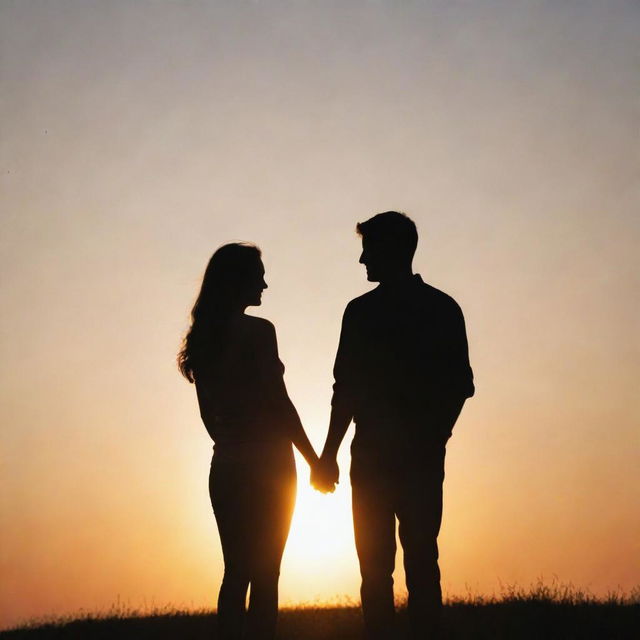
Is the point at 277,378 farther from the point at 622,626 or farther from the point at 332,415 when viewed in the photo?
the point at 622,626

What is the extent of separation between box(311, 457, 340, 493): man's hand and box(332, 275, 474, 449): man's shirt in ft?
2.18

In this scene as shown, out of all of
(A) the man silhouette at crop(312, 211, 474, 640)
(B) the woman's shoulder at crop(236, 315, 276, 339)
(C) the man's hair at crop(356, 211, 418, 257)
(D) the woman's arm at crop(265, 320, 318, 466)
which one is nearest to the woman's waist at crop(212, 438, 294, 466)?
(D) the woman's arm at crop(265, 320, 318, 466)

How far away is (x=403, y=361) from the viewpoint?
18.9 ft

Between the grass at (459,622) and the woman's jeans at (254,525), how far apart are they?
192 centimetres

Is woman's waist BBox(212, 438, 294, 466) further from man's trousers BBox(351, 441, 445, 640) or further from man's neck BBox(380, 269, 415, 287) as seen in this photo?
man's neck BBox(380, 269, 415, 287)

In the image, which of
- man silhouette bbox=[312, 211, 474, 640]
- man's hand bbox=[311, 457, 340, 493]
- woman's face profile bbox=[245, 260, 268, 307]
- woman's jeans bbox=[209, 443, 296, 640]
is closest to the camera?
woman's jeans bbox=[209, 443, 296, 640]

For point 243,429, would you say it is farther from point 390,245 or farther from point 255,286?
point 390,245

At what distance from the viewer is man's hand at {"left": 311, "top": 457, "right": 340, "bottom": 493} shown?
642cm

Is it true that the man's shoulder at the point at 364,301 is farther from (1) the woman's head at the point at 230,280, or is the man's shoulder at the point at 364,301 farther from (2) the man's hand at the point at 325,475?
(2) the man's hand at the point at 325,475

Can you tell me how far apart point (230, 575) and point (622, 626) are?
3.98 metres

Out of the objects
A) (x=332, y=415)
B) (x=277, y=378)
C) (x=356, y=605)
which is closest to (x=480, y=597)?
(x=356, y=605)

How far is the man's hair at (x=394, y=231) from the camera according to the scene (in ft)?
19.2

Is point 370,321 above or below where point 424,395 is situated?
above

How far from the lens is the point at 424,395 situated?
5.74 metres
